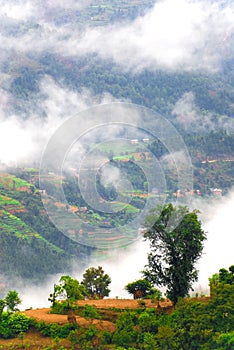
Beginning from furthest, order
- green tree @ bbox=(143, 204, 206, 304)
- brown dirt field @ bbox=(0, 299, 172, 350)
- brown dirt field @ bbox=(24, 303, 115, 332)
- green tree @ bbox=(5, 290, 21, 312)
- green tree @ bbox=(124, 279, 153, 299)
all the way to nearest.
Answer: green tree @ bbox=(124, 279, 153, 299) < green tree @ bbox=(5, 290, 21, 312) < green tree @ bbox=(143, 204, 206, 304) < brown dirt field @ bbox=(24, 303, 115, 332) < brown dirt field @ bbox=(0, 299, 172, 350)

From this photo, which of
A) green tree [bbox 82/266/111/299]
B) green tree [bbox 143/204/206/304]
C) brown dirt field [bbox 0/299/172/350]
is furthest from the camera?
green tree [bbox 82/266/111/299]

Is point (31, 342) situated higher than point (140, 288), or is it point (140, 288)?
point (140, 288)

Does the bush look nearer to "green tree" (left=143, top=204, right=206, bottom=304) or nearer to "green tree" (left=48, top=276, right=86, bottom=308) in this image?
"green tree" (left=48, top=276, right=86, bottom=308)

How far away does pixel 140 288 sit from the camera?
129ft

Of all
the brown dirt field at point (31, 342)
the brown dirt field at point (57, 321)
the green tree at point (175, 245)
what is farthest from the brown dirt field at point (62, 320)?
the green tree at point (175, 245)

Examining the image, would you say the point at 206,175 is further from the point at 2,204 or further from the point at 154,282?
the point at 154,282

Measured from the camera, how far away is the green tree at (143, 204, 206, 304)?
34719mm

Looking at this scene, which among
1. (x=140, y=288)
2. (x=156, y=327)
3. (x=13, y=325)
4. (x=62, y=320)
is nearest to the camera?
(x=156, y=327)

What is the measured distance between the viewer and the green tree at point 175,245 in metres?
34.7

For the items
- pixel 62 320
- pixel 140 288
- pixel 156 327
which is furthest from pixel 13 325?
pixel 140 288

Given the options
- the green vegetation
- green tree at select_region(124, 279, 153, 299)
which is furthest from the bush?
green tree at select_region(124, 279, 153, 299)

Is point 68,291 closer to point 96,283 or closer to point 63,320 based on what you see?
point 63,320

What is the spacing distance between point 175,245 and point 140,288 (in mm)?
5338

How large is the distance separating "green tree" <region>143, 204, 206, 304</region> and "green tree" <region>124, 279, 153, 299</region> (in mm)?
3727
